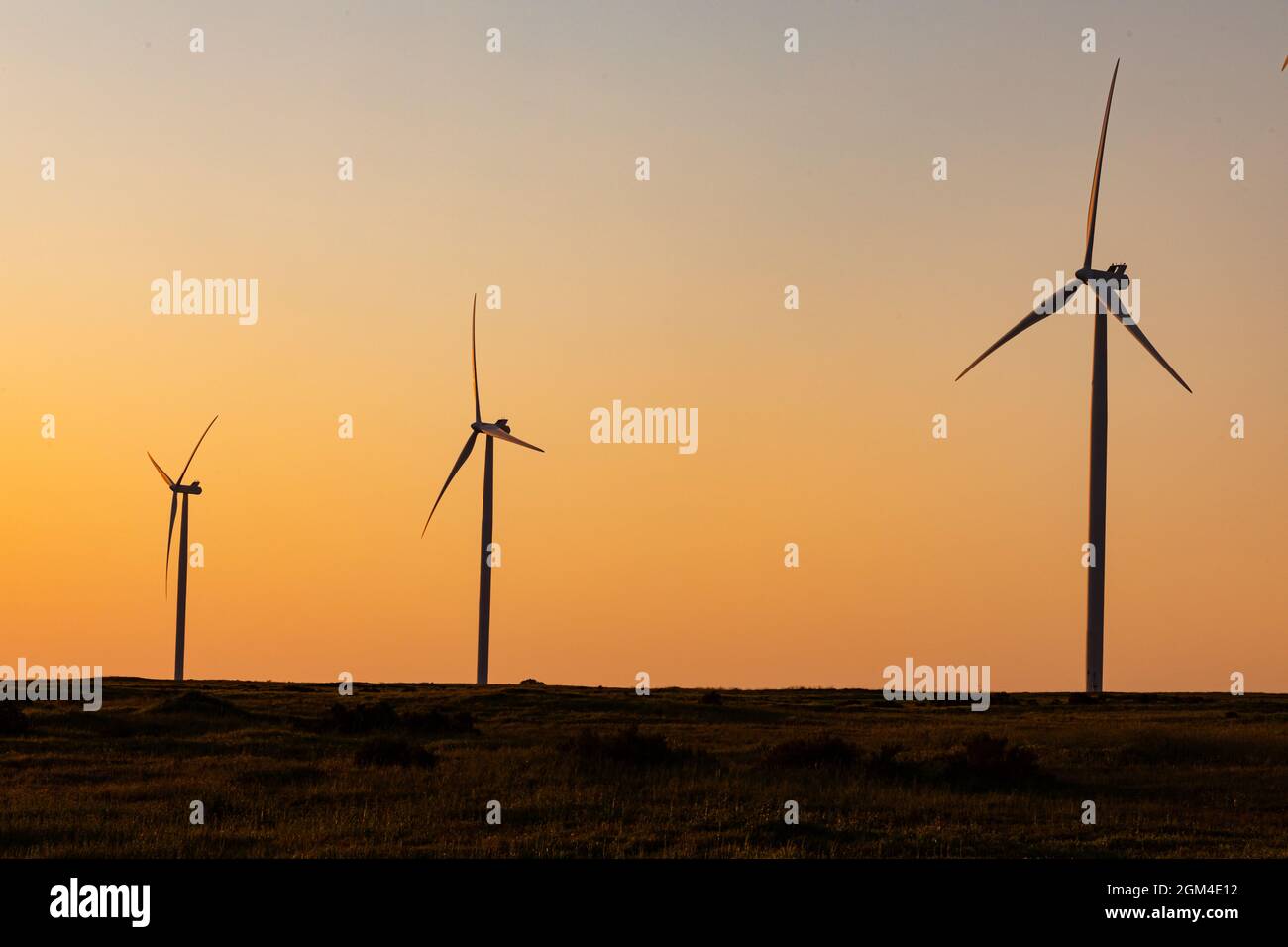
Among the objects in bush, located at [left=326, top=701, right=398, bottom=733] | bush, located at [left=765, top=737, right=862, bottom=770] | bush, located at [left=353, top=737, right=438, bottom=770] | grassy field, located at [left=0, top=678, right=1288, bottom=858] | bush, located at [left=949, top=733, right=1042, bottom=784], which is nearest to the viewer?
grassy field, located at [left=0, top=678, right=1288, bottom=858]

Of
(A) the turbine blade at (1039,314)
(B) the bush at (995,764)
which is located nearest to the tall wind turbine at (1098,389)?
(A) the turbine blade at (1039,314)

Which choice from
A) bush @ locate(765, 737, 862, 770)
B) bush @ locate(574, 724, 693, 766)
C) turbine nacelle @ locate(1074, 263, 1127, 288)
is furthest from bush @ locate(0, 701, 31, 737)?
turbine nacelle @ locate(1074, 263, 1127, 288)

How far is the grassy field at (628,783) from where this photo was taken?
90.2ft

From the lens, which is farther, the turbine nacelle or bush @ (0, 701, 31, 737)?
the turbine nacelle

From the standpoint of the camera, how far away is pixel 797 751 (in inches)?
1661

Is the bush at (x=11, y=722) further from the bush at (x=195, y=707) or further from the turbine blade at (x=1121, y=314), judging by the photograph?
the turbine blade at (x=1121, y=314)

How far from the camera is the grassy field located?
90.2ft

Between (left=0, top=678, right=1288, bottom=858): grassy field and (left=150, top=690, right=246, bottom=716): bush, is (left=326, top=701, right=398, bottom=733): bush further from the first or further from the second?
(left=150, top=690, right=246, bottom=716): bush

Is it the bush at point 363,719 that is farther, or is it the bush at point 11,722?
the bush at point 363,719

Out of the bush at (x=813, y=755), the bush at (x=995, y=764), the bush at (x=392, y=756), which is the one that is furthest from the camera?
the bush at (x=813, y=755)

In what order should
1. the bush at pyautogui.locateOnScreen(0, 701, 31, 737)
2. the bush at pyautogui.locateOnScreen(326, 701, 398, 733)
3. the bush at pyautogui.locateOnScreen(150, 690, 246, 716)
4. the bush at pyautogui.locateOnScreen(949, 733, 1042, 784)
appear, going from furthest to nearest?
the bush at pyautogui.locateOnScreen(150, 690, 246, 716), the bush at pyautogui.locateOnScreen(326, 701, 398, 733), the bush at pyautogui.locateOnScreen(0, 701, 31, 737), the bush at pyautogui.locateOnScreen(949, 733, 1042, 784)
